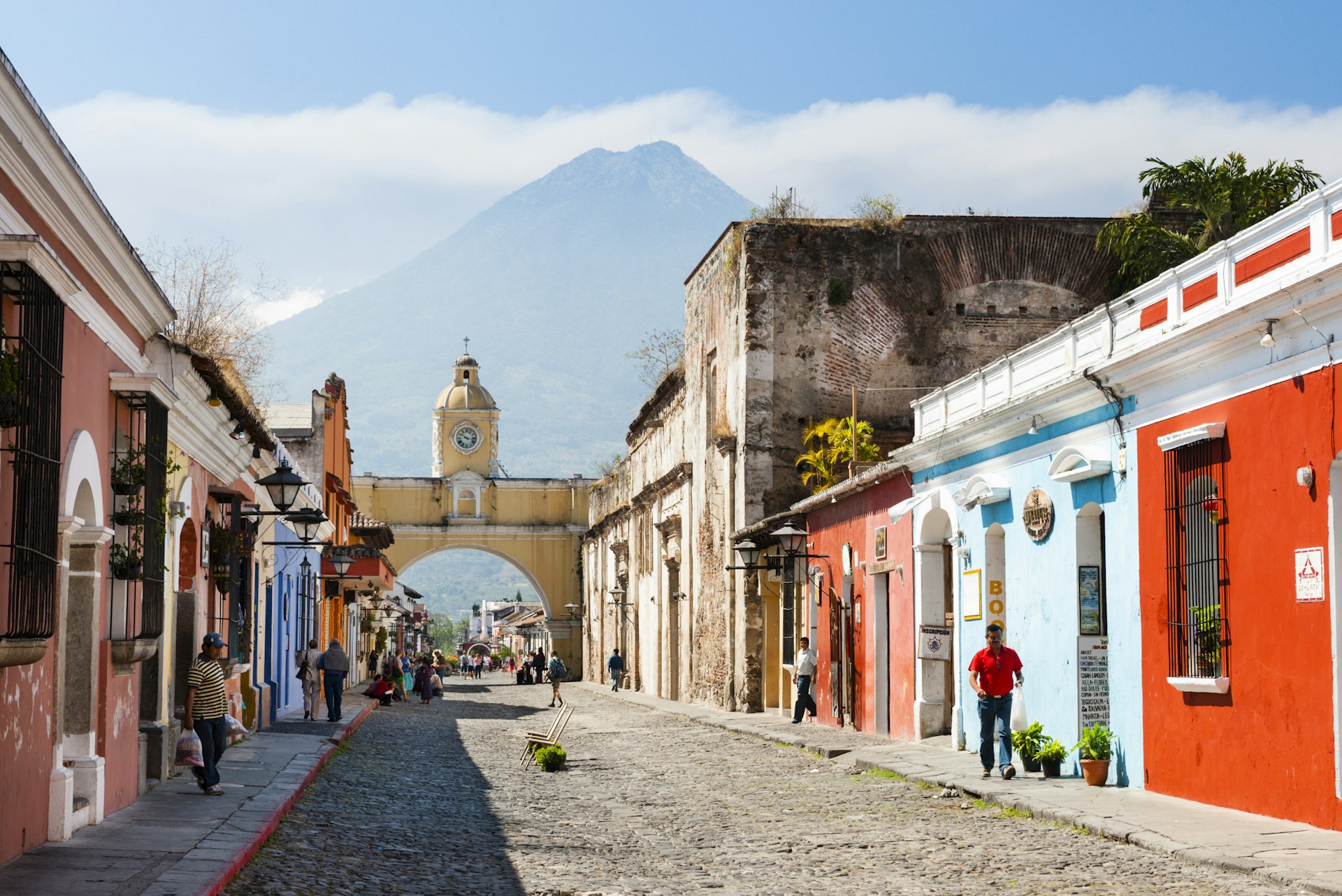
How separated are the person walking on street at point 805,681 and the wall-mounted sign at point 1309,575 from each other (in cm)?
1249

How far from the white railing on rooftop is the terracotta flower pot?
3.14 metres

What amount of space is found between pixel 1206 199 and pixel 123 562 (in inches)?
697

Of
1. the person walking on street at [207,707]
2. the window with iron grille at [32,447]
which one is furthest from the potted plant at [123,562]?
the window with iron grille at [32,447]

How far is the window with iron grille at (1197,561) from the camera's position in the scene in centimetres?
1077

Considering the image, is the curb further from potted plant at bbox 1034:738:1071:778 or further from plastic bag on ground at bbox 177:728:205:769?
potted plant at bbox 1034:738:1071:778

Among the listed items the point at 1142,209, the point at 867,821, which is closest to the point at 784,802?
the point at 867,821

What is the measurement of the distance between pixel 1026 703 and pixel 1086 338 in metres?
3.47

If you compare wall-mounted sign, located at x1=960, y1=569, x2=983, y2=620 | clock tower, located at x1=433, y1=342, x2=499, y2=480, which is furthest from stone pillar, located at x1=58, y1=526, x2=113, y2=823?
clock tower, located at x1=433, y1=342, x2=499, y2=480

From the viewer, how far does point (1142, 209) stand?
2475 cm

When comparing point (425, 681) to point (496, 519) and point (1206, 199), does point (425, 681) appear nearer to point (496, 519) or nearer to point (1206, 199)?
point (1206, 199)

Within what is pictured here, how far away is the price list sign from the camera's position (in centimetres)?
1306

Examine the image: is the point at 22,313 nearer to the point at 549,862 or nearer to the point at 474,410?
the point at 549,862

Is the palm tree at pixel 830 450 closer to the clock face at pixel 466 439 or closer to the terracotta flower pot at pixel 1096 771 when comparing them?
the terracotta flower pot at pixel 1096 771

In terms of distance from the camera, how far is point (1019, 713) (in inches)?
566
